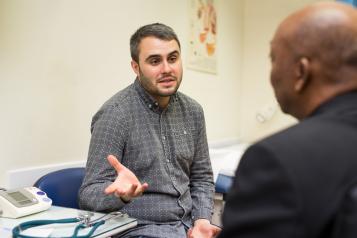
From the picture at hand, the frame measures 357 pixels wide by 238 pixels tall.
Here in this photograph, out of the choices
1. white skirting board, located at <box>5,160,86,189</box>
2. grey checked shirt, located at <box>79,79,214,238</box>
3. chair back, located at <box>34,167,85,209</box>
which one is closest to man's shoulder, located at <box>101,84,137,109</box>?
grey checked shirt, located at <box>79,79,214,238</box>

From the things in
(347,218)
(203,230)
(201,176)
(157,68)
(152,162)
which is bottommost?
(203,230)

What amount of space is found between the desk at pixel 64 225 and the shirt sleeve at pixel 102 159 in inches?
2.5

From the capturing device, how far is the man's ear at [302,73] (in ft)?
2.26

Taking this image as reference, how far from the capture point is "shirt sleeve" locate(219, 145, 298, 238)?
556 mm

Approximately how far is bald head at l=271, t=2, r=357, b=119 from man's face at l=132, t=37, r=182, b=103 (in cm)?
84

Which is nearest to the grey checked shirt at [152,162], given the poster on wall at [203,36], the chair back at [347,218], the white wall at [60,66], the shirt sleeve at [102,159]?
the shirt sleeve at [102,159]

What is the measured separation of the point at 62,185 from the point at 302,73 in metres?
1.12

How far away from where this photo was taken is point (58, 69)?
1.71m

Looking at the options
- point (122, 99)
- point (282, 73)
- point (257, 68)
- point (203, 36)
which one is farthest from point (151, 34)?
point (257, 68)

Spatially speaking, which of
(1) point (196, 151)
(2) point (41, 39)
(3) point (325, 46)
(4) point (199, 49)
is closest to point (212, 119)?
(4) point (199, 49)

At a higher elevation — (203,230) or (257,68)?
(257,68)

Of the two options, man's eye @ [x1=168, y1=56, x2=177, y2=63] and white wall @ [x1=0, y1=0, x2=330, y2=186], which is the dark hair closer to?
man's eye @ [x1=168, y1=56, x2=177, y2=63]

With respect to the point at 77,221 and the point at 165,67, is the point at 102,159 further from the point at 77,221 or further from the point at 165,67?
the point at 165,67

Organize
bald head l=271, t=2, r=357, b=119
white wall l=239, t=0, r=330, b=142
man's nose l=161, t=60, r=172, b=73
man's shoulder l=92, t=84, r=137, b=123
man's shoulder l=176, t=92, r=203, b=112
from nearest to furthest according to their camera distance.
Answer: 1. bald head l=271, t=2, r=357, b=119
2. man's shoulder l=92, t=84, r=137, b=123
3. man's nose l=161, t=60, r=172, b=73
4. man's shoulder l=176, t=92, r=203, b=112
5. white wall l=239, t=0, r=330, b=142
